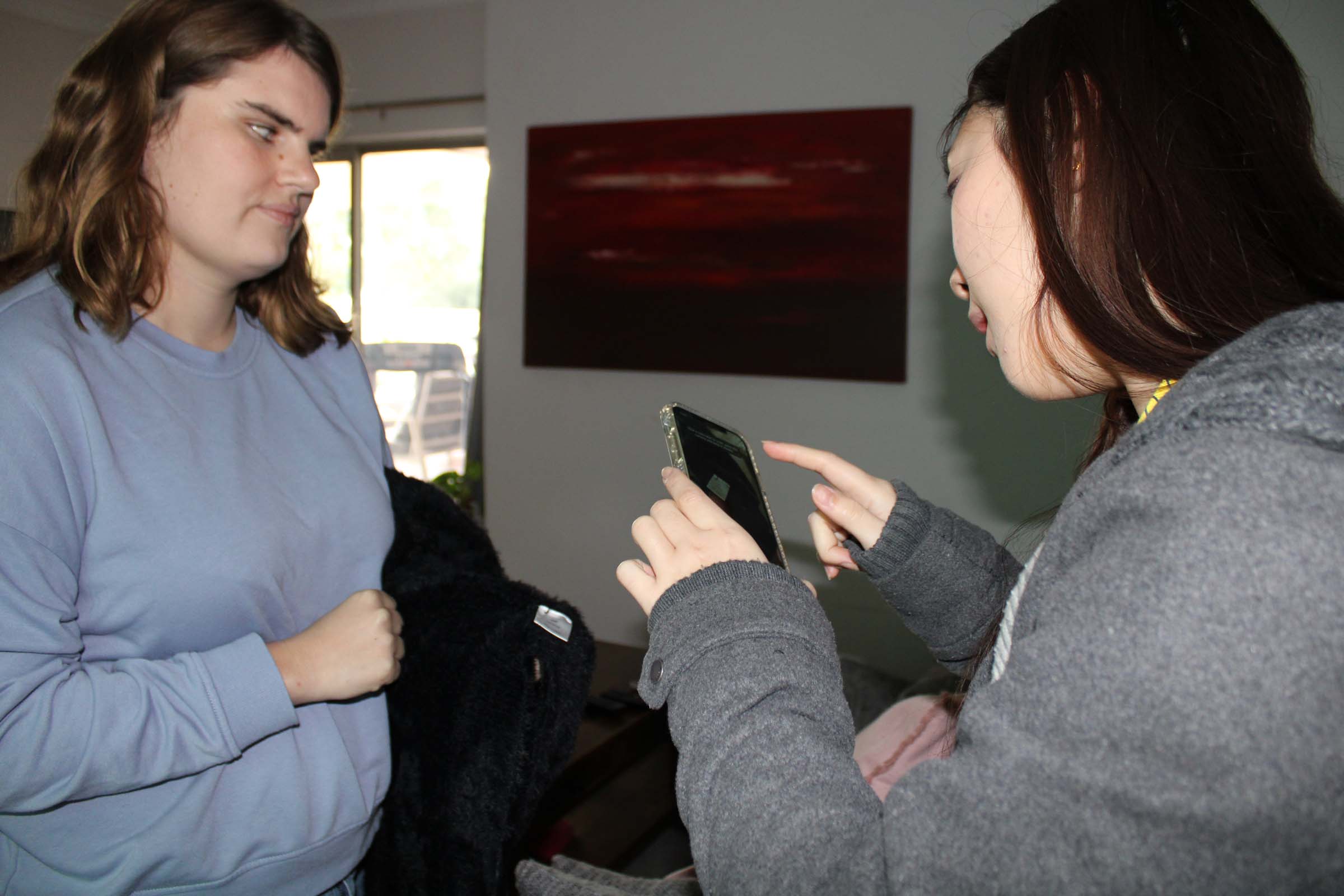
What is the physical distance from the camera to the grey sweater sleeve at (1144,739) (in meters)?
0.41

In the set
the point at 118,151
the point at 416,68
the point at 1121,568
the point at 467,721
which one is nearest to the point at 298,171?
the point at 118,151

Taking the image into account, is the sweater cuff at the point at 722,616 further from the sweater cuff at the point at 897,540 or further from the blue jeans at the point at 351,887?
the blue jeans at the point at 351,887

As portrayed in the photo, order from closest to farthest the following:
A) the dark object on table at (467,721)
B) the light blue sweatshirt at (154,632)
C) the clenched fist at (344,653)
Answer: the light blue sweatshirt at (154,632) → the clenched fist at (344,653) → the dark object on table at (467,721)

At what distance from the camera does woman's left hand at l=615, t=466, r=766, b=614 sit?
702 millimetres

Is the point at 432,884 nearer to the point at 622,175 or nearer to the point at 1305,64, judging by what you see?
the point at 622,175

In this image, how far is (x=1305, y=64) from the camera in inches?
96.5

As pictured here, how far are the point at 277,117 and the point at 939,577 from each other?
1071 millimetres

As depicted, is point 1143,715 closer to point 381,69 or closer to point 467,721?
point 467,721

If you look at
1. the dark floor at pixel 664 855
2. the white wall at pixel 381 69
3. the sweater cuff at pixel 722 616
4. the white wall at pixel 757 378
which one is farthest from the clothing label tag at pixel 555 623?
the white wall at pixel 381 69

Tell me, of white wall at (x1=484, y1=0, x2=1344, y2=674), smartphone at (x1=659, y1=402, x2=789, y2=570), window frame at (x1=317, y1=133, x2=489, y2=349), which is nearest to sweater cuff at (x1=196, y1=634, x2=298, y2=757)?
smartphone at (x1=659, y1=402, x2=789, y2=570)

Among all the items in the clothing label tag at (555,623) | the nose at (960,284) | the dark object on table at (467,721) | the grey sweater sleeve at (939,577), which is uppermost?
the nose at (960,284)

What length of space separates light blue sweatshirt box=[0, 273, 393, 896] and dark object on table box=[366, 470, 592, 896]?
0.23 feet

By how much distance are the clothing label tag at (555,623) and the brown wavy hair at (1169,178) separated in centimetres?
75

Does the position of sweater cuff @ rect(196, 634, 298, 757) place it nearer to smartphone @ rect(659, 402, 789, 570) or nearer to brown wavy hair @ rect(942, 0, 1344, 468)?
smartphone @ rect(659, 402, 789, 570)
